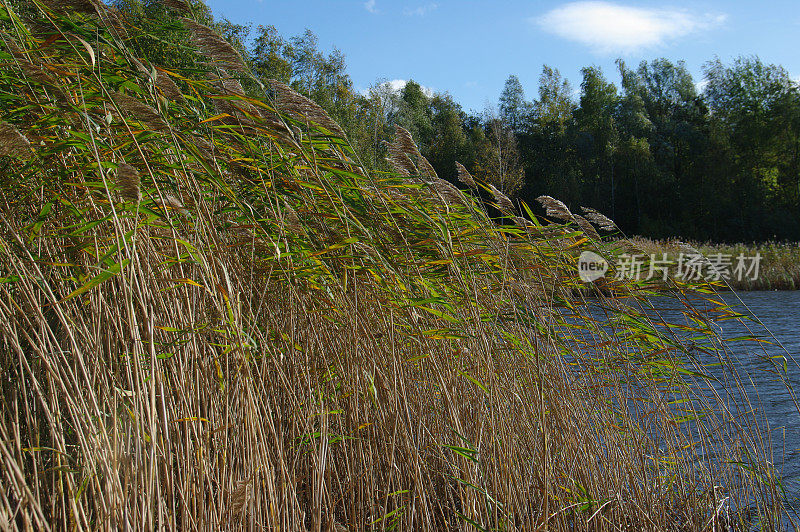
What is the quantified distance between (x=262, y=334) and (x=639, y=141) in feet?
127

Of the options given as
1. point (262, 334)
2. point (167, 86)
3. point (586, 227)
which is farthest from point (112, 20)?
point (586, 227)

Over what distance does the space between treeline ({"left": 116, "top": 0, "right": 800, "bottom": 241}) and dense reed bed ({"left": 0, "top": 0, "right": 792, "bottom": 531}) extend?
23.2 meters

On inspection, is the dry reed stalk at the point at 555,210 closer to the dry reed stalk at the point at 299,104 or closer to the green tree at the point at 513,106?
the dry reed stalk at the point at 299,104

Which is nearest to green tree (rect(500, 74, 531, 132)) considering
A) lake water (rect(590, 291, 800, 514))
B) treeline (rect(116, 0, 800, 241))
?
treeline (rect(116, 0, 800, 241))

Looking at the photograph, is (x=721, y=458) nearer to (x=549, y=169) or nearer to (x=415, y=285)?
(x=415, y=285)

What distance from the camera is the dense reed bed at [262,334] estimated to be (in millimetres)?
1601

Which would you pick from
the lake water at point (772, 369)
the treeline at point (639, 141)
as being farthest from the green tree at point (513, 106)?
the lake water at point (772, 369)

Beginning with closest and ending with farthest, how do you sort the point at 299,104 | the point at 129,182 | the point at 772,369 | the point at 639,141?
the point at 129,182 < the point at 299,104 < the point at 772,369 < the point at 639,141

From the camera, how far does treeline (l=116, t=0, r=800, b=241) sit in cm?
3008

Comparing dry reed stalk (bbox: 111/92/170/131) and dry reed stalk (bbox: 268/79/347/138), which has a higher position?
dry reed stalk (bbox: 268/79/347/138)

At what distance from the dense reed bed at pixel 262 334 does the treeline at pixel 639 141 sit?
2318cm

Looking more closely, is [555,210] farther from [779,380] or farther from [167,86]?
[779,380]

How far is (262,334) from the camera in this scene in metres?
2.19

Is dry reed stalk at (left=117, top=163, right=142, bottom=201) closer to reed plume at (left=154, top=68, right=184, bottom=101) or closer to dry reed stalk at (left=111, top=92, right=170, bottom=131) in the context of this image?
dry reed stalk at (left=111, top=92, right=170, bottom=131)
